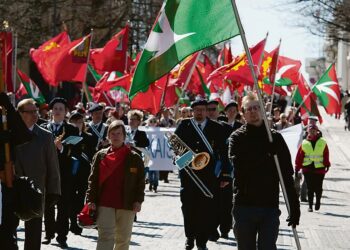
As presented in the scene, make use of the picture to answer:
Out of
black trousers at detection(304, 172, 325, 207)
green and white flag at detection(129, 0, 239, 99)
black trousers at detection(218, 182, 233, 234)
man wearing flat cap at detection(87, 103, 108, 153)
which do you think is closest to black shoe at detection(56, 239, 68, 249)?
black trousers at detection(218, 182, 233, 234)

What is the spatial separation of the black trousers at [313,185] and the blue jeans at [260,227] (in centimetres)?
1023

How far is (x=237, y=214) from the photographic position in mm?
8664

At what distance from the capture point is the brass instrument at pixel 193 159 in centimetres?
1270

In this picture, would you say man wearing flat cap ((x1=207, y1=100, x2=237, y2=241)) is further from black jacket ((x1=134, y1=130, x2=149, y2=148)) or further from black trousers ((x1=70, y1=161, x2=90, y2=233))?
black jacket ((x1=134, y1=130, x2=149, y2=148))

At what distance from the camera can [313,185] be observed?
18.9 metres

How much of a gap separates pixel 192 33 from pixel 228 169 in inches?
147

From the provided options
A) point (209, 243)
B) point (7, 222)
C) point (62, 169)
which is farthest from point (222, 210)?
point (7, 222)

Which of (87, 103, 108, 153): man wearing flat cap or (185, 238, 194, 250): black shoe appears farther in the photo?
(87, 103, 108, 153): man wearing flat cap

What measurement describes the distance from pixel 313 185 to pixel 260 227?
10.4 meters

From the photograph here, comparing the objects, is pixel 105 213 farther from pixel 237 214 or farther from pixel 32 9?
pixel 32 9

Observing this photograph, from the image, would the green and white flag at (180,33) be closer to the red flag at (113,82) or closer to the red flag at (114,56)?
the red flag at (113,82)

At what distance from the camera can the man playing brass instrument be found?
12.6 meters

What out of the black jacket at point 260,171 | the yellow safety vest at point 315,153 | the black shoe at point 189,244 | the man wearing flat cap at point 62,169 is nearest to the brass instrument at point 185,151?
the black shoe at point 189,244

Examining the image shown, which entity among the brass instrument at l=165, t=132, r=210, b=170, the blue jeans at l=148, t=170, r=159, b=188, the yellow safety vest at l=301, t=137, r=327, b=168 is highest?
the brass instrument at l=165, t=132, r=210, b=170
